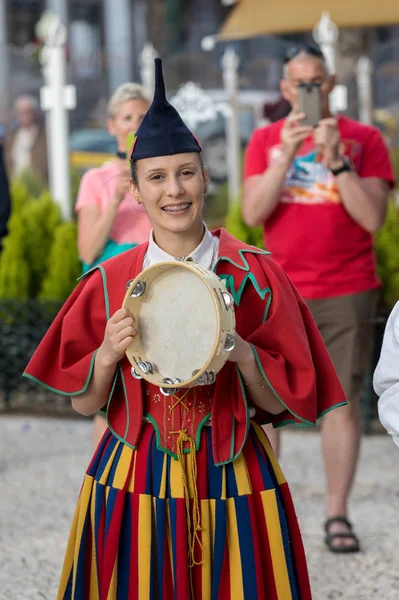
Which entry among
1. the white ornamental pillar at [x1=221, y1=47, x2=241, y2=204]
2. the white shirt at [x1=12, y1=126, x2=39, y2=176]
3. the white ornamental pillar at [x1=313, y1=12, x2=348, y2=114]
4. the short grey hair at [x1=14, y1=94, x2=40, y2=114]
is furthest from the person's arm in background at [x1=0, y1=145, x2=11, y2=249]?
the short grey hair at [x1=14, y1=94, x2=40, y2=114]

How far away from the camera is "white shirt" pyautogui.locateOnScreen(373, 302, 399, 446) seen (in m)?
2.59

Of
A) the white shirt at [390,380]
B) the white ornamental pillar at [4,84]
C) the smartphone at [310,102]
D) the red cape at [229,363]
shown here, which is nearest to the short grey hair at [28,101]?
the white ornamental pillar at [4,84]

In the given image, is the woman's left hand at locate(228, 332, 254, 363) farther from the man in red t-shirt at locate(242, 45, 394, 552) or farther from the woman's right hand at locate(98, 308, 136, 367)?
the man in red t-shirt at locate(242, 45, 394, 552)

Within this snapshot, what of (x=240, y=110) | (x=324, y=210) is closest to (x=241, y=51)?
(x=240, y=110)

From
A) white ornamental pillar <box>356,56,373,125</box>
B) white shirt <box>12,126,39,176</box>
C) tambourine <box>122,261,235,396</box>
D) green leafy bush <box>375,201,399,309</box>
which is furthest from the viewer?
white shirt <box>12,126,39,176</box>

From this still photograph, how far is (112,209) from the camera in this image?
14.0 feet

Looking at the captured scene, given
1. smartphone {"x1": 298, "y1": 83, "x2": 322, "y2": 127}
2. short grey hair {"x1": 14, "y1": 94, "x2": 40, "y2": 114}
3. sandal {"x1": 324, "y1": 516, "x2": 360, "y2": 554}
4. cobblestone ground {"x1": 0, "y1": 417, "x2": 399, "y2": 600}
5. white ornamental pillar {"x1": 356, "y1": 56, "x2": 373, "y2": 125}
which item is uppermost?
smartphone {"x1": 298, "y1": 83, "x2": 322, "y2": 127}

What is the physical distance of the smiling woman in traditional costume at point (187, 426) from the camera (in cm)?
265

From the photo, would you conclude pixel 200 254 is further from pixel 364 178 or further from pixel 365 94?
pixel 365 94

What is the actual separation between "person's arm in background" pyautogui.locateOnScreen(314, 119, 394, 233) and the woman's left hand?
1.83 meters

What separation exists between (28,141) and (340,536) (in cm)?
744

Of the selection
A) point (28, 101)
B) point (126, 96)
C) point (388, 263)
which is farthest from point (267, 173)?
point (28, 101)

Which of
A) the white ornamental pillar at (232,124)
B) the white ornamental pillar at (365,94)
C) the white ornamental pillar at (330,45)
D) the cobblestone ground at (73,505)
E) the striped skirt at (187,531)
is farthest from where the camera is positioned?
the white ornamental pillar at (365,94)

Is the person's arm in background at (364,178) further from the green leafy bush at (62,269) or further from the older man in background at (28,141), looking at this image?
the older man in background at (28,141)
